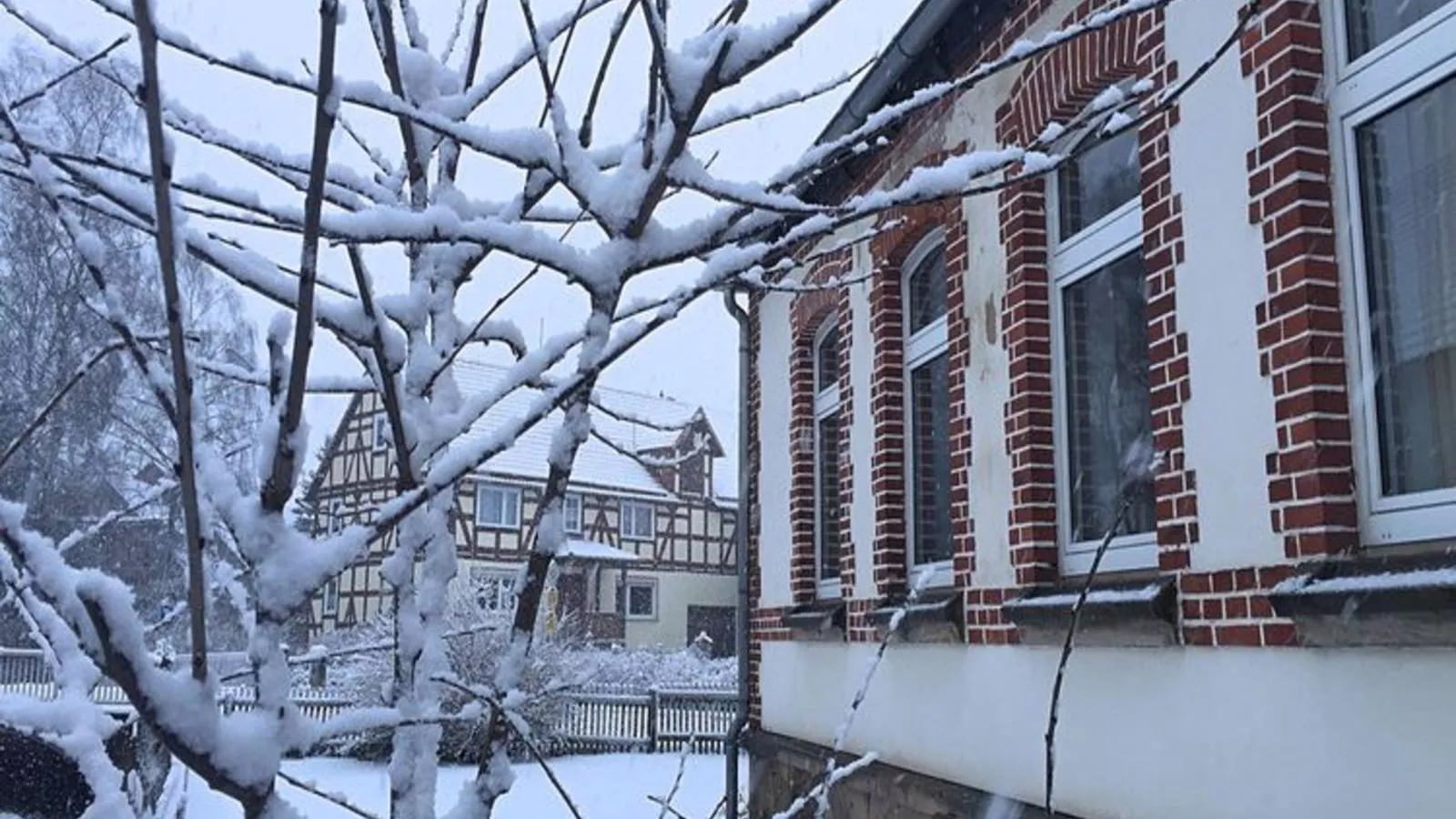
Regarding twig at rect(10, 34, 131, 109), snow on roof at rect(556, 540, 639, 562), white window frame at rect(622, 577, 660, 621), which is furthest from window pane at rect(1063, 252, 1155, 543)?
white window frame at rect(622, 577, 660, 621)

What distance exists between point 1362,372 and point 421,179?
2.56 meters

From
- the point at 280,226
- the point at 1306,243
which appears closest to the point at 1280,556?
the point at 1306,243

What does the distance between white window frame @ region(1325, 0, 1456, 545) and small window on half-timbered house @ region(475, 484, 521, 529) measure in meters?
28.3

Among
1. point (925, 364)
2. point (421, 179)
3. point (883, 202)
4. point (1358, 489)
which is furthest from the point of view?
point (925, 364)

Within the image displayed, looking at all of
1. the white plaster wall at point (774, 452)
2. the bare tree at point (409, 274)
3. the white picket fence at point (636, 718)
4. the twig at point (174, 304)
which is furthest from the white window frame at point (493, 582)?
the twig at point (174, 304)

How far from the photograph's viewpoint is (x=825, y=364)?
823cm

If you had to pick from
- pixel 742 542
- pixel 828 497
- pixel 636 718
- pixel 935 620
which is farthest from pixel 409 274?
pixel 636 718

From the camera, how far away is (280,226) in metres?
1.64

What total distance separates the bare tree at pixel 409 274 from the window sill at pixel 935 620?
363cm

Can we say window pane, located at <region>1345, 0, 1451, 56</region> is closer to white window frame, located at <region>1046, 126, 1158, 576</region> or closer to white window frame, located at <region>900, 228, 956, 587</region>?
white window frame, located at <region>1046, 126, 1158, 576</region>

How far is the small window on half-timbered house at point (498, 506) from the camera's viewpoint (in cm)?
3052

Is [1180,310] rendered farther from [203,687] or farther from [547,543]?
[203,687]

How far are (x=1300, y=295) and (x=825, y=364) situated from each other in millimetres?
5021

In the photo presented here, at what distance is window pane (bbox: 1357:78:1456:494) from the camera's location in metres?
3.04
